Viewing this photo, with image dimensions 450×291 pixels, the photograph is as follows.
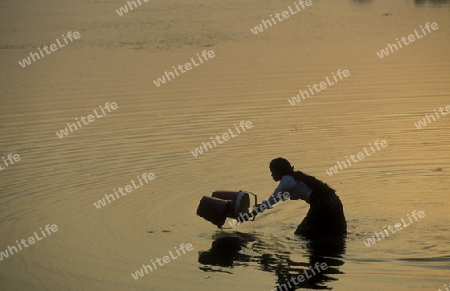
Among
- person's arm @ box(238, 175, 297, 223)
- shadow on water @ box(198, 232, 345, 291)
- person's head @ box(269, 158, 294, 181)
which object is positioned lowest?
shadow on water @ box(198, 232, 345, 291)

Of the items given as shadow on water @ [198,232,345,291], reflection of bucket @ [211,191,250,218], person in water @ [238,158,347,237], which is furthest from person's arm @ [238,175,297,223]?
reflection of bucket @ [211,191,250,218]

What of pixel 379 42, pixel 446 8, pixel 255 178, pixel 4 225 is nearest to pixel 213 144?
→ pixel 255 178

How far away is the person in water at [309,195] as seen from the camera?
40.7ft

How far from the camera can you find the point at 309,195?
12562 millimetres

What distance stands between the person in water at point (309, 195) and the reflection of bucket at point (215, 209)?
420mm

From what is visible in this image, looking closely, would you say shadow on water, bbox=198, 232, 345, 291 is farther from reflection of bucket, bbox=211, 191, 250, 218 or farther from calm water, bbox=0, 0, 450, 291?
reflection of bucket, bbox=211, 191, 250, 218

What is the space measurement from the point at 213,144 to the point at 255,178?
9.32ft

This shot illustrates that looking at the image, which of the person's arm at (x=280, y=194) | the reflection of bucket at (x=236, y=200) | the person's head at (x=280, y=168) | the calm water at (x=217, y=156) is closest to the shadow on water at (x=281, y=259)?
the calm water at (x=217, y=156)

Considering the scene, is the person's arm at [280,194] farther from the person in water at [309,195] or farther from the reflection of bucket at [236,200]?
the reflection of bucket at [236,200]

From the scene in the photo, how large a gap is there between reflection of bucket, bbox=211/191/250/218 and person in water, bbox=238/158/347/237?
0.42 metres

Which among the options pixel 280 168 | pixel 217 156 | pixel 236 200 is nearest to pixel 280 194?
pixel 280 168

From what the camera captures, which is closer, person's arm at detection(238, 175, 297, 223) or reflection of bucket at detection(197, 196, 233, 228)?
person's arm at detection(238, 175, 297, 223)

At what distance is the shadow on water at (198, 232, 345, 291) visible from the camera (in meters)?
11.6

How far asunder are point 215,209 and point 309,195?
1548 mm
